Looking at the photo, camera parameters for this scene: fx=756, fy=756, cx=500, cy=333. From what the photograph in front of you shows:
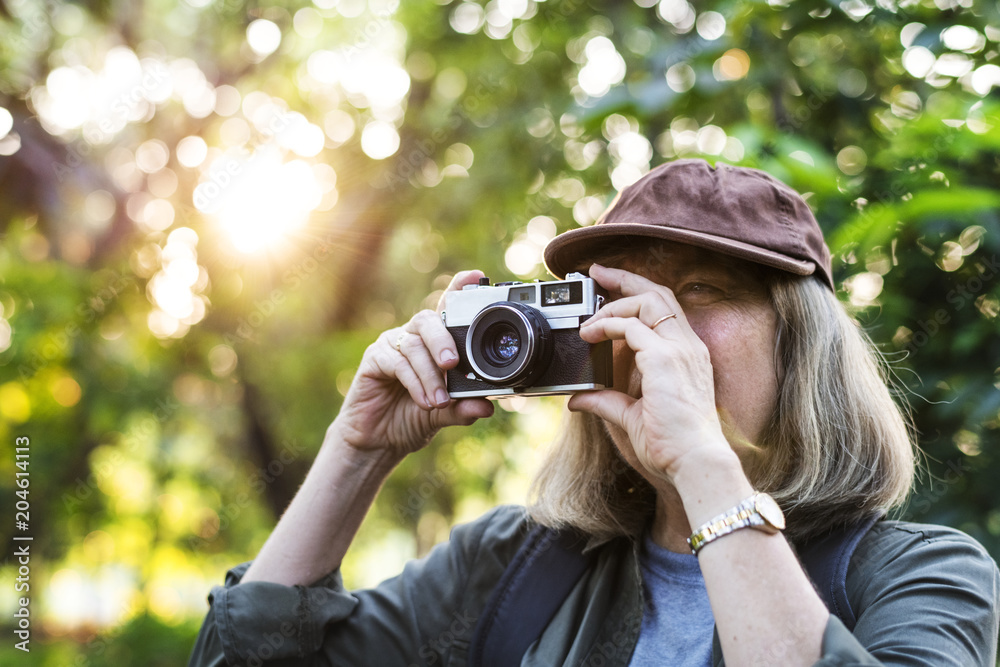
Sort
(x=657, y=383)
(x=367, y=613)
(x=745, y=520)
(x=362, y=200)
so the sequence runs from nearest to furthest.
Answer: (x=745, y=520) < (x=657, y=383) < (x=367, y=613) < (x=362, y=200)

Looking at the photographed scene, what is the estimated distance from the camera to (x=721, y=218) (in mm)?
1805

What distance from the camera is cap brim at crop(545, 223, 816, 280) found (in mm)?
1737

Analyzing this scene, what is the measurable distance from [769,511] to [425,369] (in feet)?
3.03

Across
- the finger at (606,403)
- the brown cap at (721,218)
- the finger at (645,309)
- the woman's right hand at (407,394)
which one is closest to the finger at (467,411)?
the woman's right hand at (407,394)

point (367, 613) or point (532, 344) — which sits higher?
point (532, 344)

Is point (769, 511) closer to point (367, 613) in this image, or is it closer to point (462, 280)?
point (462, 280)

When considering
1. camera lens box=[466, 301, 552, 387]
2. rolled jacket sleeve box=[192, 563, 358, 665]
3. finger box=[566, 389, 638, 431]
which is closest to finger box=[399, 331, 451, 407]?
camera lens box=[466, 301, 552, 387]

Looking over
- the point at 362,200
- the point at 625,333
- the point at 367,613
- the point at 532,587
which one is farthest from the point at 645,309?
the point at 362,200

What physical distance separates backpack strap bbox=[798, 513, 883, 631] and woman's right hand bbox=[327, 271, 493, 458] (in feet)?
2.71

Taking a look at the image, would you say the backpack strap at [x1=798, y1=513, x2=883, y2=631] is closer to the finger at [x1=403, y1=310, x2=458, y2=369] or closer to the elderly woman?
the elderly woman

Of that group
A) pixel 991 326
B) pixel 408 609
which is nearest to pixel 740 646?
pixel 408 609

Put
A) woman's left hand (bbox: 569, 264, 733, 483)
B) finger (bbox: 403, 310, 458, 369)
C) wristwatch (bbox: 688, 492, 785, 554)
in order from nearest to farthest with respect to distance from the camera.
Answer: wristwatch (bbox: 688, 492, 785, 554), woman's left hand (bbox: 569, 264, 733, 483), finger (bbox: 403, 310, 458, 369)

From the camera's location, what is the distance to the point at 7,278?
535 centimetres

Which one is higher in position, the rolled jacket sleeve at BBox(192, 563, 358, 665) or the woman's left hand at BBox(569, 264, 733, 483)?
the woman's left hand at BBox(569, 264, 733, 483)
